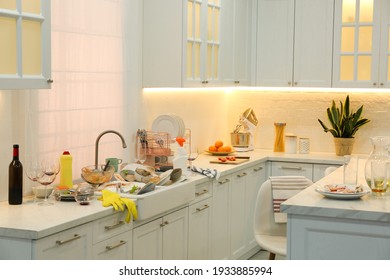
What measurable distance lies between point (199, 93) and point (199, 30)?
3.01ft

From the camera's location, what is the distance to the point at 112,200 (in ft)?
13.0

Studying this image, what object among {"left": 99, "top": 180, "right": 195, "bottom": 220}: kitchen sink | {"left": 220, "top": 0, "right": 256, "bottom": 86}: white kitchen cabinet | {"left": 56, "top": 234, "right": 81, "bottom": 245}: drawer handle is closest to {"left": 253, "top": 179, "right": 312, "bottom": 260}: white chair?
{"left": 99, "top": 180, "right": 195, "bottom": 220}: kitchen sink

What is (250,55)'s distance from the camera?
23.2ft

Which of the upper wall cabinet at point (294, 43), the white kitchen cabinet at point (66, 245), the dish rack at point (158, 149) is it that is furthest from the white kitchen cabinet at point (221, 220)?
the white kitchen cabinet at point (66, 245)

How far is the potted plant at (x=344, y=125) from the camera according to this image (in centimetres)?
674

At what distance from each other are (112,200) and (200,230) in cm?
140

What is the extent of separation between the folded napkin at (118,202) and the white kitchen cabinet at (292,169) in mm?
2741

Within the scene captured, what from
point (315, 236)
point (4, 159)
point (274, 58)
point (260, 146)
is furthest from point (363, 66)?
point (4, 159)

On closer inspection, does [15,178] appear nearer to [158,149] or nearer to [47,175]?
[47,175]

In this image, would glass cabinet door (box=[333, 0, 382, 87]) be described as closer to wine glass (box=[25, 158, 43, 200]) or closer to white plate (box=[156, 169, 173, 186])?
white plate (box=[156, 169, 173, 186])

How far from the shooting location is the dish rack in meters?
5.35

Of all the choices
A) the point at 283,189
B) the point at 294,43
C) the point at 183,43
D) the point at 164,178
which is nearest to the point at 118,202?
the point at 164,178

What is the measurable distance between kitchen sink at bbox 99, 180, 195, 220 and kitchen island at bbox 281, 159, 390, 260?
0.91 m

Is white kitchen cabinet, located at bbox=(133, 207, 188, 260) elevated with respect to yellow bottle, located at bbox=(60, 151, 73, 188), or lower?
lower
